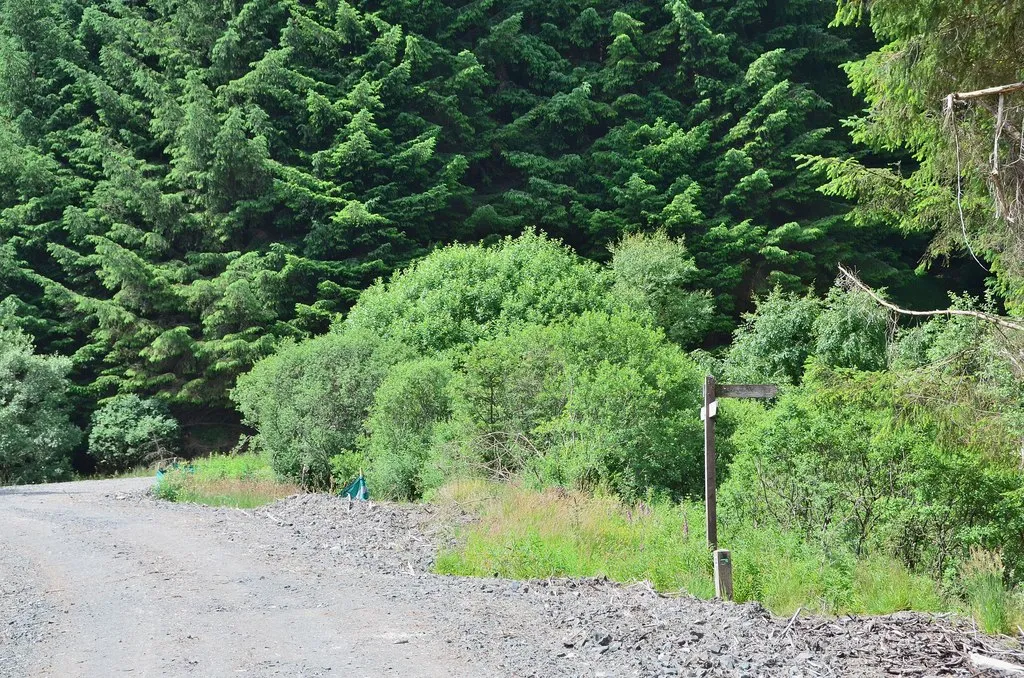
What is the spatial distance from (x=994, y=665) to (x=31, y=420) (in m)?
30.3

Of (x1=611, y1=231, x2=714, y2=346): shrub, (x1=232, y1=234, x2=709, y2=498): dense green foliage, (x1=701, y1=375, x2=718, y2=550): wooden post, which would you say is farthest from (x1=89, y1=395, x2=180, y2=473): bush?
(x1=701, y1=375, x2=718, y2=550): wooden post

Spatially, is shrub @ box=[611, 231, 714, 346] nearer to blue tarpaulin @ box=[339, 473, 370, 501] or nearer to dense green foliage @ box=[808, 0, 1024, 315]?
blue tarpaulin @ box=[339, 473, 370, 501]

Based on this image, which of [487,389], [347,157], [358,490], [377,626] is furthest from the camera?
[347,157]

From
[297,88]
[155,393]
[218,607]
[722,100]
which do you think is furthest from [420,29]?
[218,607]

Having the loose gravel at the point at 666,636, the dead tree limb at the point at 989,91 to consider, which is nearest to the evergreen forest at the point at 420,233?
the loose gravel at the point at 666,636

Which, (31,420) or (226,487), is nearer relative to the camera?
(226,487)

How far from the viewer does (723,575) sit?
8.20m

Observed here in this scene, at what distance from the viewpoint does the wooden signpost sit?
817 cm

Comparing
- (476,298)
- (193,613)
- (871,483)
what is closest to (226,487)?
(476,298)

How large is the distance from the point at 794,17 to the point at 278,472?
33149 millimetres

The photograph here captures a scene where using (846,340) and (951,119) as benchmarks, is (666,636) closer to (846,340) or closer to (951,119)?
(951,119)

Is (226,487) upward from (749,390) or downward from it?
downward

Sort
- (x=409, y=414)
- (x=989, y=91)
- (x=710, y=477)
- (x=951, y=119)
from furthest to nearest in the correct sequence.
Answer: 1. (x=409, y=414)
2. (x=710, y=477)
3. (x=951, y=119)
4. (x=989, y=91)

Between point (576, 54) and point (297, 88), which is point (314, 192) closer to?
point (297, 88)
